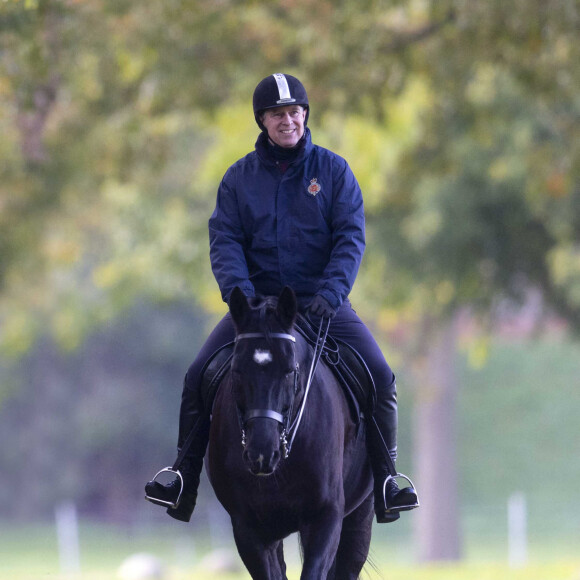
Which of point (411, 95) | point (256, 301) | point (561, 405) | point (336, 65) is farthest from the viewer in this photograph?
point (561, 405)

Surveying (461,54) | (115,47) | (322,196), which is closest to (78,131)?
(115,47)

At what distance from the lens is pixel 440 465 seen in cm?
2966

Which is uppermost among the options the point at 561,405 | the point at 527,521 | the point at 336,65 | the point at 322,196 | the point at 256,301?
the point at 561,405

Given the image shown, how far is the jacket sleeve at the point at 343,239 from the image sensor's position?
24.6ft

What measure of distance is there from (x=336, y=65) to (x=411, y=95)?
276 inches

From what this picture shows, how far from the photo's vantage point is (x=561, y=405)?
1533 inches

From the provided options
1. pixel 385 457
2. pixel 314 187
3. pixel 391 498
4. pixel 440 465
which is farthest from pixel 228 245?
pixel 440 465

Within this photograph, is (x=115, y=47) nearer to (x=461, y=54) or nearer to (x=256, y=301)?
(x=461, y=54)

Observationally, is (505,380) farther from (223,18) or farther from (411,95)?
(223,18)

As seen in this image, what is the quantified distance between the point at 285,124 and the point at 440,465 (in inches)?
897

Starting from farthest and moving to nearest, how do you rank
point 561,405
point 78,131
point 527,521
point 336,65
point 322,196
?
point 561,405 < point 527,521 < point 78,131 < point 336,65 < point 322,196

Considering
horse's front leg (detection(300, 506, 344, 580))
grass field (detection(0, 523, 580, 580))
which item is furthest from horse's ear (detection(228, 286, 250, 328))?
grass field (detection(0, 523, 580, 580))

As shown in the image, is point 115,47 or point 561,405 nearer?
point 115,47

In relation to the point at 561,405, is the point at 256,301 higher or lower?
lower
